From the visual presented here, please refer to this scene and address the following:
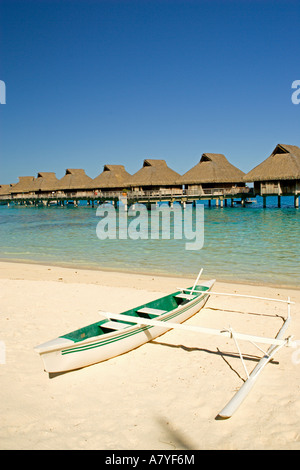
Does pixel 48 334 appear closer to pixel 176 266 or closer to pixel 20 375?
pixel 20 375

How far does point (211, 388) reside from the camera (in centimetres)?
407

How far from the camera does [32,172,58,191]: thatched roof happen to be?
2334 inches

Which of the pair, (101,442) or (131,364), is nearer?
(101,442)

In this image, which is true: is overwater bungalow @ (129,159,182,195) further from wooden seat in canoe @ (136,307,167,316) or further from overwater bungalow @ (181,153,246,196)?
wooden seat in canoe @ (136,307,167,316)

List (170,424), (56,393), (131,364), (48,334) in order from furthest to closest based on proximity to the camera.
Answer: (48,334) → (131,364) → (56,393) → (170,424)

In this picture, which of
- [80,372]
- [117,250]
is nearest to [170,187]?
[117,250]

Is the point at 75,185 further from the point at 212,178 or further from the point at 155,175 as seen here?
the point at 212,178

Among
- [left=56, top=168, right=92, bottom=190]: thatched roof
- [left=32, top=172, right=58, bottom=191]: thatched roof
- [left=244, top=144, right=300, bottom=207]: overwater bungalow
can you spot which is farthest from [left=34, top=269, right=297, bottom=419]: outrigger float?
[left=32, top=172, right=58, bottom=191]: thatched roof

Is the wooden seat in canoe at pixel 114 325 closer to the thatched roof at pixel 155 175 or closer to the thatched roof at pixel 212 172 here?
the thatched roof at pixel 212 172

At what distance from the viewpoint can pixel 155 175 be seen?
1663 inches

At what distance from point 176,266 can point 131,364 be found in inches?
271

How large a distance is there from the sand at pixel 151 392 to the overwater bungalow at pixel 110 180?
4104 centimetres

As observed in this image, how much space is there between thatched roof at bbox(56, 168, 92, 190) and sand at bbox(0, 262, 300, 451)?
4658 cm

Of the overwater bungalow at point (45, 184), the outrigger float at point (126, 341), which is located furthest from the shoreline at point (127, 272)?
the overwater bungalow at point (45, 184)
